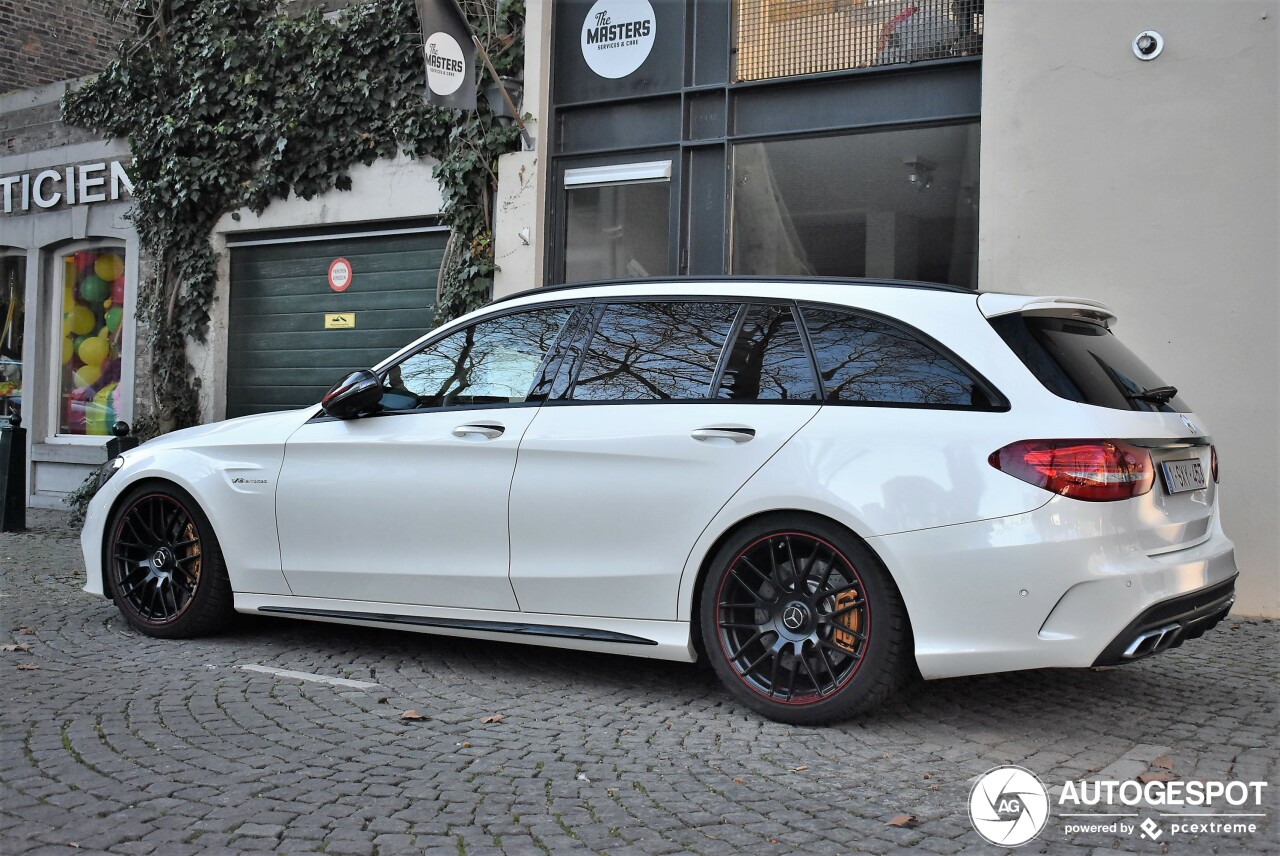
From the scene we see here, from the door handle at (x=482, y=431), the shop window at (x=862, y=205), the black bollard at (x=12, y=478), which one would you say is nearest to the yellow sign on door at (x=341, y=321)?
the black bollard at (x=12, y=478)

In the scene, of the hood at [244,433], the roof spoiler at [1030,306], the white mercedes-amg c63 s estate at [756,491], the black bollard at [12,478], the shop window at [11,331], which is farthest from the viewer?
the shop window at [11,331]

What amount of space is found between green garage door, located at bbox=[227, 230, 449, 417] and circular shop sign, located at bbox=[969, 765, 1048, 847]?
8.01 meters

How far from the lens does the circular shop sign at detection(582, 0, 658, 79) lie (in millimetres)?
10047

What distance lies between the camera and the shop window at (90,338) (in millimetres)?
13609

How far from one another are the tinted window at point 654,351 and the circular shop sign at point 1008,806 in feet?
5.97

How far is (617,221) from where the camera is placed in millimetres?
10203

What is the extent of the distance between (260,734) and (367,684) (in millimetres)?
849

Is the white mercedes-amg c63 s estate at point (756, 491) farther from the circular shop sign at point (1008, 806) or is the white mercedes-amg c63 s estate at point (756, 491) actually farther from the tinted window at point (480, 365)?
the circular shop sign at point (1008, 806)

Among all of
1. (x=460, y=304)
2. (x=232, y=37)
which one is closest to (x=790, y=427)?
(x=460, y=304)

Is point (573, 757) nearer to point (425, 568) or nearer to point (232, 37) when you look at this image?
point (425, 568)

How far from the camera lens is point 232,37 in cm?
1205

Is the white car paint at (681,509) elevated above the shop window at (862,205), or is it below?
below

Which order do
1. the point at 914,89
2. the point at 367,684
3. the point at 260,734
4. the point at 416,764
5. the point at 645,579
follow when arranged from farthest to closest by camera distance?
the point at 914,89
the point at 367,684
the point at 645,579
the point at 260,734
the point at 416,764

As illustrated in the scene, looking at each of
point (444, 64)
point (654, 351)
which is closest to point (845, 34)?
point (444, 64)
